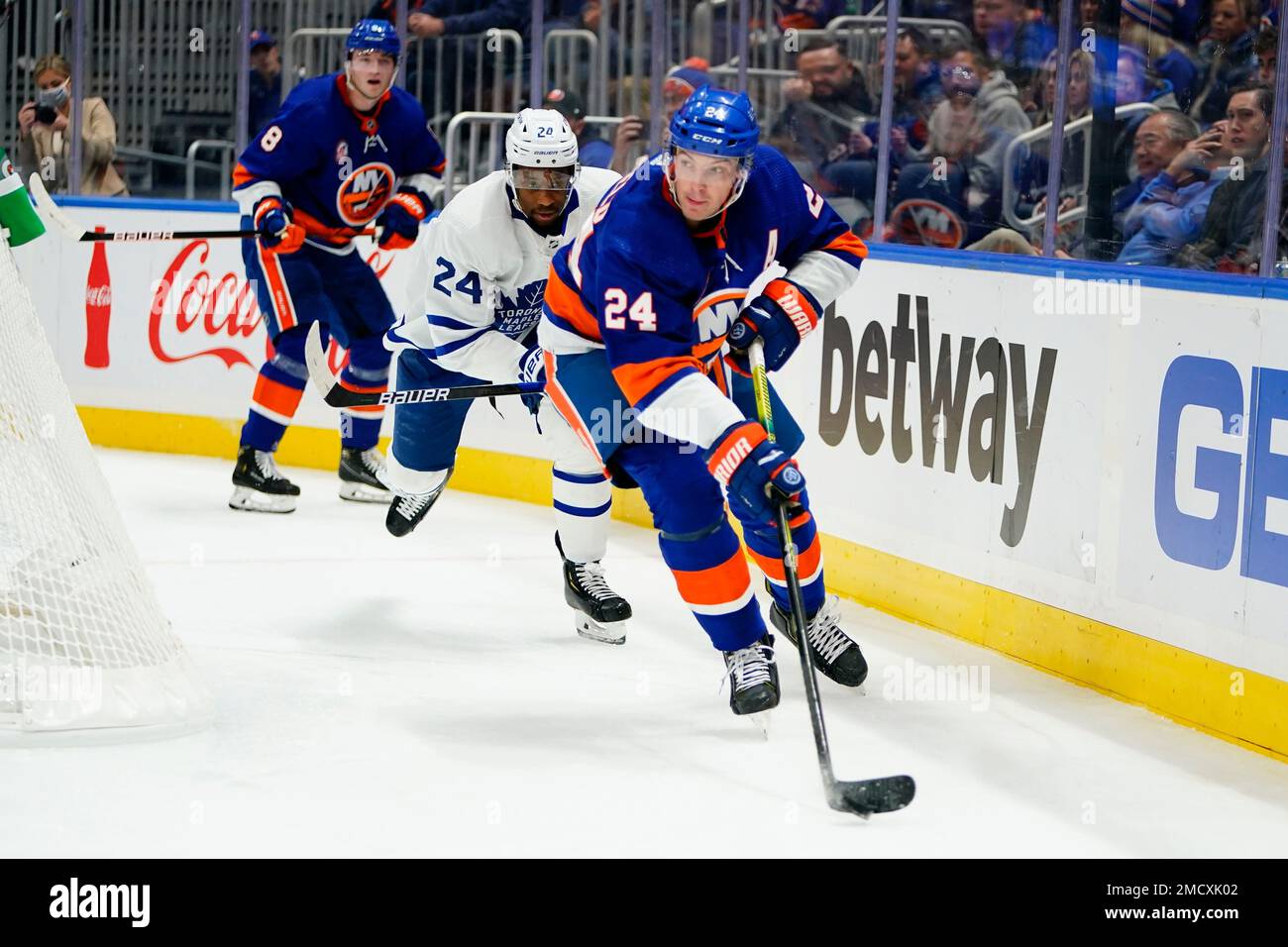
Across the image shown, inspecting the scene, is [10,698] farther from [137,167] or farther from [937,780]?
[137,167]

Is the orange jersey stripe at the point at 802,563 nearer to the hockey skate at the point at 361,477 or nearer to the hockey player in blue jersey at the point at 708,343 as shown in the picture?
the hockey player in blue jersey at the point at 708,343

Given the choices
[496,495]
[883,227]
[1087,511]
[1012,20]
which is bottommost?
[496,495]

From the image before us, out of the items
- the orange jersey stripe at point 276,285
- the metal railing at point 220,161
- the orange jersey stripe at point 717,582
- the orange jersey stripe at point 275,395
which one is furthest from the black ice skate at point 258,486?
the orange jersey stripe at point 717,582

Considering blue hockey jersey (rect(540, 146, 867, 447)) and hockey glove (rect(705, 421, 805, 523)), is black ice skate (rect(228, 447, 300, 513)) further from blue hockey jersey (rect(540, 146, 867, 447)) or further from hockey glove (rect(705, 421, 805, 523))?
hockey glove (rect(705, 421, 805, 523))

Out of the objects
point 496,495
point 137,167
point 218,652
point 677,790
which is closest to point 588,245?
point 677,790

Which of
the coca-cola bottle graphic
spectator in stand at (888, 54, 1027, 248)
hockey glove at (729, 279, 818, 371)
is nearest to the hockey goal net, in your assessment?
hockey glove at (729, 279, 818, 371)

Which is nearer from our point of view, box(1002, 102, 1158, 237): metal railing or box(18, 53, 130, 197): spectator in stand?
box(1002, 102, 1158, 237): metal railing

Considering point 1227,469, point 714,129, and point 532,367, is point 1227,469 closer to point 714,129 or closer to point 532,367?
point 714,129

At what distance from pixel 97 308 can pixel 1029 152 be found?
350 centimetres

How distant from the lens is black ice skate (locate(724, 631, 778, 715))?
311cm

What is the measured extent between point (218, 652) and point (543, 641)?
0.71 meters

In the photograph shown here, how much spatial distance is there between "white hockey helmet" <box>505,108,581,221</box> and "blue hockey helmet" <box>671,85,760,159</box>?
33.2 inches

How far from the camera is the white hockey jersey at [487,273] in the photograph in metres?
3.96
